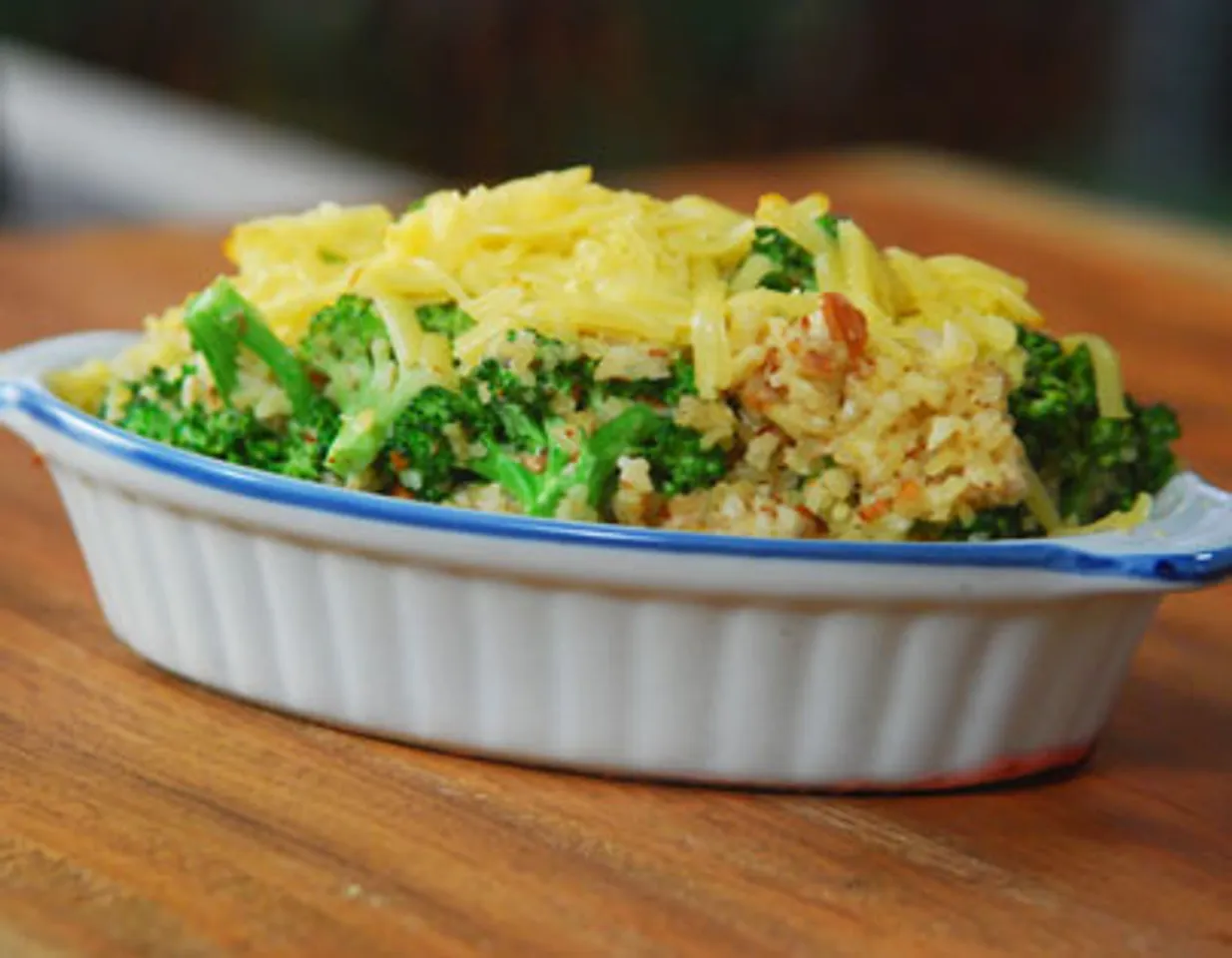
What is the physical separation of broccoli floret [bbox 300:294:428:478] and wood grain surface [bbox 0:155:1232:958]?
0.26 m

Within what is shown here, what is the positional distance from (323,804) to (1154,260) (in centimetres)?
249

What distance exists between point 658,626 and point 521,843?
196 millimetres

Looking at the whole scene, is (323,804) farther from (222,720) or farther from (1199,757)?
(1199,757)

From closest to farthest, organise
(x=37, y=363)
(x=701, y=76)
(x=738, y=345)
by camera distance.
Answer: (x=738, y=345) → (x=37, y=363) → (x=701, y=76)

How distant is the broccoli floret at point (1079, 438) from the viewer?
1.88 meters

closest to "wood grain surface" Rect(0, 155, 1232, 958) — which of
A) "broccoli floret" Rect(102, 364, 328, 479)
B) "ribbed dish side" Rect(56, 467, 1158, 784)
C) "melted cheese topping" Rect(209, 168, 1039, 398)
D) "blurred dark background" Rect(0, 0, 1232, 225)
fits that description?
"ribbed dish side" Rect(56, 467, 1158, 784)

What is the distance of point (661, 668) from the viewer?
5.92ft

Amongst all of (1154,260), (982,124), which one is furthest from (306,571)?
(982,124)

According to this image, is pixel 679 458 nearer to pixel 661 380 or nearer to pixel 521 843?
pixel 661 380

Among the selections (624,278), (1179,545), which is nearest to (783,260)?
(624,278)

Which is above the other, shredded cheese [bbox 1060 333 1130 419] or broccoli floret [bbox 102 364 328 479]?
shredded cheese [bbox 1060 333 1130 419]

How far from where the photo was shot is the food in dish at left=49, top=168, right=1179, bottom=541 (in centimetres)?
177

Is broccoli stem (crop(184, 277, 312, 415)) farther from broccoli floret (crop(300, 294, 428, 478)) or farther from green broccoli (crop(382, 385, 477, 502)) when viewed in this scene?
green broccoli (crop(382, 385, 477, 502))

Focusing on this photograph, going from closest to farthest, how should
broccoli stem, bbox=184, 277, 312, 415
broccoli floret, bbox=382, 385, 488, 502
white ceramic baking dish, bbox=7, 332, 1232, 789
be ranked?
1. white ceramic baking dish, bbox=7, 332, 1232, 789
2. broccoli floret, bbox=382, 385, 488, 502
3. broccoli stem, bbox=184, 277, 312, 415
